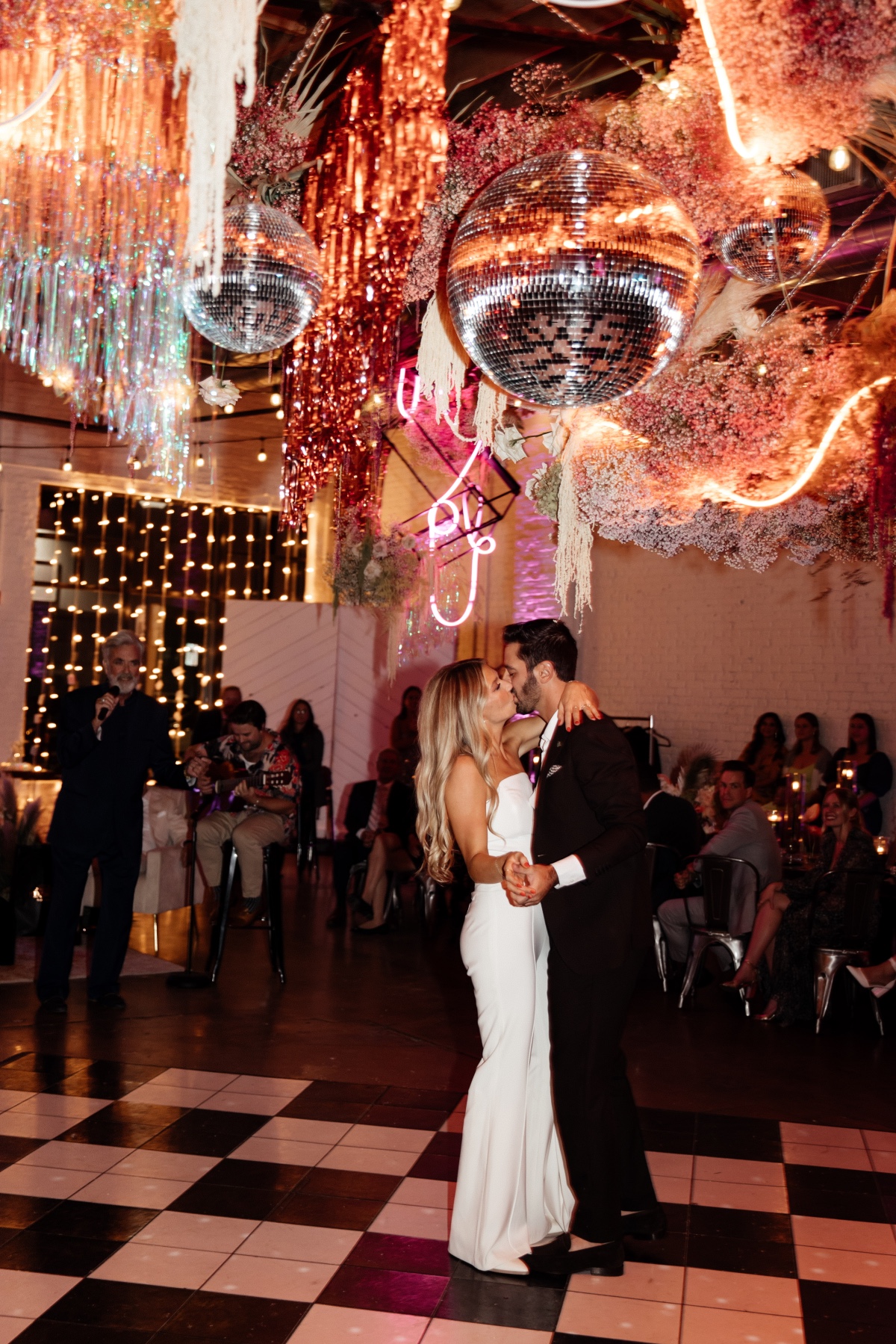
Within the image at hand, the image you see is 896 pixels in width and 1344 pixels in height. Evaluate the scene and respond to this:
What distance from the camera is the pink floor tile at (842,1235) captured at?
3212 mm

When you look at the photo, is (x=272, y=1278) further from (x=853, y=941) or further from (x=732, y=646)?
(x=732, y=646)

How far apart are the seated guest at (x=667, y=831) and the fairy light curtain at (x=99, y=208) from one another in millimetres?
3351

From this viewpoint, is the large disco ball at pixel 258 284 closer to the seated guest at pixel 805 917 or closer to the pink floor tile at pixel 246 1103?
the pink floor tile at pixel 246 1103

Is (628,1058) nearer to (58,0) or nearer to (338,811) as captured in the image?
(58,0)

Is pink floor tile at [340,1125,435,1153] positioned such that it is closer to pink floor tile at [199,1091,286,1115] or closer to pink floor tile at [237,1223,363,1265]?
pink floor tile at [199,1091,286,1115]

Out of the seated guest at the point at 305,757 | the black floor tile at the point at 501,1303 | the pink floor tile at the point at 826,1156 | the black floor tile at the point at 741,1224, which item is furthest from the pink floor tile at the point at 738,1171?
the seated guest at the point at 305,757

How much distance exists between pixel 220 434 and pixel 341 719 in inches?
126

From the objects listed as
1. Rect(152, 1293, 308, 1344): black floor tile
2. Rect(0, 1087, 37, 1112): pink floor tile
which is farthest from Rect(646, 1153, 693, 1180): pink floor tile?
Rect(0, 1087, 37, 1112): pink floor tile

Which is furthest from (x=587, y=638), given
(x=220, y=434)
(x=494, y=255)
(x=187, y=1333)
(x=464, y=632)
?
(x=187, y=1333)

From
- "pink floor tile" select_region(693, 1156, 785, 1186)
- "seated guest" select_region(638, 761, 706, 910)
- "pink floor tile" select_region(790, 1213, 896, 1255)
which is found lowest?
"pink floor tile" select_region(693, 1156, 785, 1186)

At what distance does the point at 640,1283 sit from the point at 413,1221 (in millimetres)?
620

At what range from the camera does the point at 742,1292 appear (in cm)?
291

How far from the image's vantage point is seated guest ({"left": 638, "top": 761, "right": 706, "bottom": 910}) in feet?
22.8

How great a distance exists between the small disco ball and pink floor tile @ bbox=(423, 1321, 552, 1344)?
11.8 feet
